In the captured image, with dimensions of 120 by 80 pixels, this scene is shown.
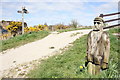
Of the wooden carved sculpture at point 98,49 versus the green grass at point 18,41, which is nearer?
the wooden carved sculpture at point 98,49

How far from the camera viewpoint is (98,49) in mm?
3996

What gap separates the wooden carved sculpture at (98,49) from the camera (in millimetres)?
3867

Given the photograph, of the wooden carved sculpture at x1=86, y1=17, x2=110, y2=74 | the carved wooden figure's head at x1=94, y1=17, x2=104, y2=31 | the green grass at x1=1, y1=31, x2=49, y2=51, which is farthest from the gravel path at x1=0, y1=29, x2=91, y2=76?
the carved wooden figure's head at x1=94, y1=17, x2=104, y2=31

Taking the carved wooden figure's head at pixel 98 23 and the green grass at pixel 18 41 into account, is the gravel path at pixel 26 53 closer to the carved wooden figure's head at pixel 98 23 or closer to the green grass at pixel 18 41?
the green grass at pixel 18 41

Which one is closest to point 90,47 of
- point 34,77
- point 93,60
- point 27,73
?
point 93,60

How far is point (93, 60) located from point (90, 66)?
0.21m

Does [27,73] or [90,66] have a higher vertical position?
[90,66]

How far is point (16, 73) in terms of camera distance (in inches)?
221

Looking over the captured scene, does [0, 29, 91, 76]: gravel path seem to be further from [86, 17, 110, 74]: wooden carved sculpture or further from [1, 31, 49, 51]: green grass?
[86, 17, 110, 74]: wooden carved sculpture

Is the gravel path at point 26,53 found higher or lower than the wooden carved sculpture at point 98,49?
lower

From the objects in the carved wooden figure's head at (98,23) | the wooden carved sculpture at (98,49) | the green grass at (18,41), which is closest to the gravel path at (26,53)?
the green grass at (18,41)

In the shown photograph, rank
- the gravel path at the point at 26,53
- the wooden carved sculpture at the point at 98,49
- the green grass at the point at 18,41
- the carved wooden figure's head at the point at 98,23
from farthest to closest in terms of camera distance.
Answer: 1. the green grass at the point at 18,41
2. the gravel path at the point at 26,53
3. the carved wooden figure's head at the point at 98,23
4. the wooden carved sculpture at the point at 98,49

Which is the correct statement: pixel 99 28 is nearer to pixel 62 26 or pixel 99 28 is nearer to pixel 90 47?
pixel 90 47

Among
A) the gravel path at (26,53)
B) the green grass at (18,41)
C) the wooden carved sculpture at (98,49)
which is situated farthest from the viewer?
the green grass at (18,41)
